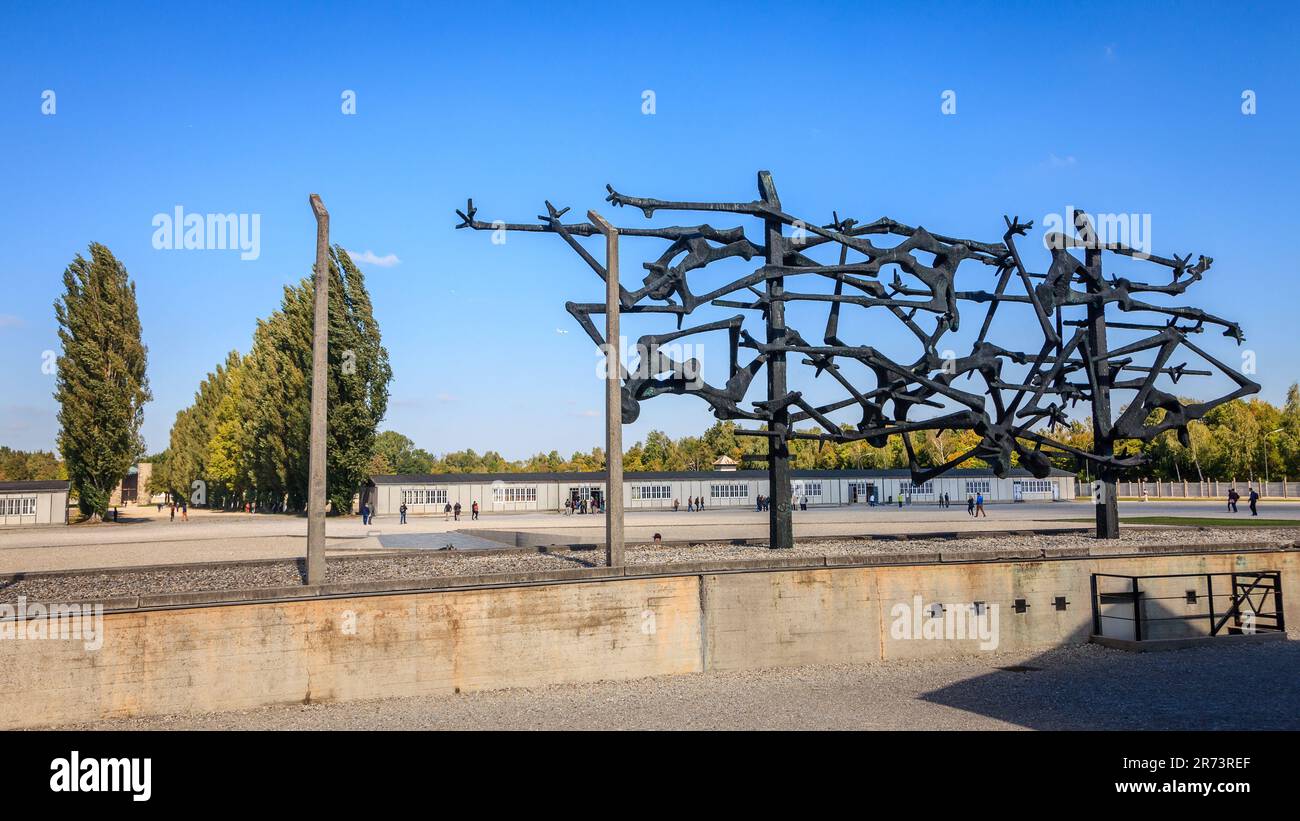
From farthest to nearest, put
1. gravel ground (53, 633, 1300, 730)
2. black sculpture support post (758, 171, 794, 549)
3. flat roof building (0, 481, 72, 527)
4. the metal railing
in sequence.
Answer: flat roof building (0, 481, 72, 527) < black sculpture support post (758, 171, 794, 549) < the metal railing < gravel ground (53, 633, 1300, 730)

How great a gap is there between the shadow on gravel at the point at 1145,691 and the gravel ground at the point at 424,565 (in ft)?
11.8

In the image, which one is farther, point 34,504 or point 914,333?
point 34,504

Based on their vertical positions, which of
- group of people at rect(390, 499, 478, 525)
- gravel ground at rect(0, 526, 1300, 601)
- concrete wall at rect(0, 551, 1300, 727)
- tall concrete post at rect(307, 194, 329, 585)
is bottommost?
group of people at rect(390, 499, 478, 525)

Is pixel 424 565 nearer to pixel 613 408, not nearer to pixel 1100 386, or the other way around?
pixel 613 408

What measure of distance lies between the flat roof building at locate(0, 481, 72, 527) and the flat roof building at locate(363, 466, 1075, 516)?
20.2m

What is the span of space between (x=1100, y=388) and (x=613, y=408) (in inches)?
532

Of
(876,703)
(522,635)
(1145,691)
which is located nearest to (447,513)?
(522,635)

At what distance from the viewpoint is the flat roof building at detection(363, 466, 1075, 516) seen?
70.8 metres

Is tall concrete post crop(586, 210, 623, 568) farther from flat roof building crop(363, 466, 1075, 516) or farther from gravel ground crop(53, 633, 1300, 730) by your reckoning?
flat roof building crop(363, 466, 1075, 516)

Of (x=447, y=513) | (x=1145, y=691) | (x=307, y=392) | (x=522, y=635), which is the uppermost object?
(x=307, y=392)

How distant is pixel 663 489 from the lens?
75.4m

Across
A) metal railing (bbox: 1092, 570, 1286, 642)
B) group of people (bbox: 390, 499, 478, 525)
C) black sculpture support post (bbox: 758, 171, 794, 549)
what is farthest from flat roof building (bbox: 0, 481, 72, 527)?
metal railing (bbox: 1092, 570, 1286, 642)
